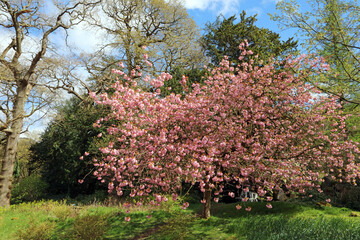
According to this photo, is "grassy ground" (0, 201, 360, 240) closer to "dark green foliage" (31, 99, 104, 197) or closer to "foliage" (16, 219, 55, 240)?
"foliage" (16, 219, 55, 240)

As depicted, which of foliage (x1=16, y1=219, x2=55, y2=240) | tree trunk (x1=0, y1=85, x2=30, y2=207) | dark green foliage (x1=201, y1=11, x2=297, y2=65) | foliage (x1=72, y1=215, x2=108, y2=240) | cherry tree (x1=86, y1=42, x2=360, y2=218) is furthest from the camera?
dark green foliage (x1=201, y1=11, x2=297, y2=65)

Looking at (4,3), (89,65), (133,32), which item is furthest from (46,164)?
(133,32)

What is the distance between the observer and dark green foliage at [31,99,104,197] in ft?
58.1

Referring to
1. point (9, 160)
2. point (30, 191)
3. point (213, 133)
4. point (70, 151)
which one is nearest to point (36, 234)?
point (213, 133)

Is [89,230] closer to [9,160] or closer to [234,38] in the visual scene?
[9,160]

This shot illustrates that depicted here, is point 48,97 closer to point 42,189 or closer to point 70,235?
point 42,189

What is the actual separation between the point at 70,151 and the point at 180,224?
Result: 467 inches

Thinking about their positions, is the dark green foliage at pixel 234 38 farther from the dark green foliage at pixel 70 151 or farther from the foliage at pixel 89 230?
the foliage at pixel 89 230

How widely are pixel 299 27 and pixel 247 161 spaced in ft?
19.2

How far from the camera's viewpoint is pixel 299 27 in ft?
33.3

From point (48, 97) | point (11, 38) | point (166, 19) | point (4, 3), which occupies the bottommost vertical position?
point (48, 97)

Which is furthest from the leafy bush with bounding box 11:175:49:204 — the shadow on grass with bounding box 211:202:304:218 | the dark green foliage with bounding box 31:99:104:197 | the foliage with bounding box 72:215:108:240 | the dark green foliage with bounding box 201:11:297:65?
the dark green foliage with bounding box 201:11:297:65

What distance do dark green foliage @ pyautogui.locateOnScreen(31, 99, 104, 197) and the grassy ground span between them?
4.41 m

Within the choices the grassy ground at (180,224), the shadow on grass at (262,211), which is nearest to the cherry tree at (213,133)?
the grassy ground at (180,224)
